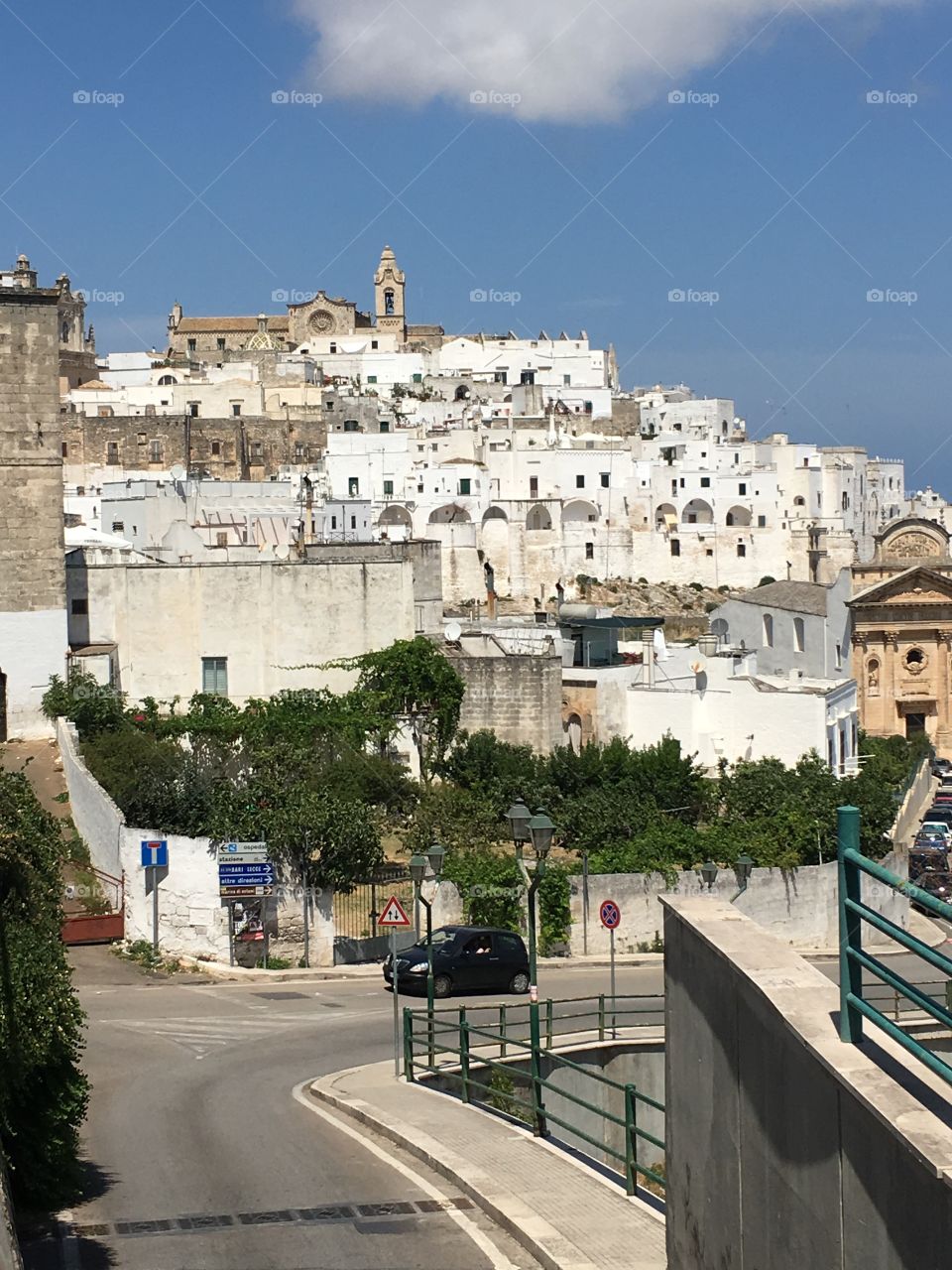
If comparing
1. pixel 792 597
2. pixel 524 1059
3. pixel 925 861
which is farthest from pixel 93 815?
pixel 792 597

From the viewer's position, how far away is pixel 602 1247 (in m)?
10.8

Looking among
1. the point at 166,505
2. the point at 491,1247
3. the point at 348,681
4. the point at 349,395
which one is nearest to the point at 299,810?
the point at 348,681

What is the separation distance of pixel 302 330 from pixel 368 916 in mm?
104154

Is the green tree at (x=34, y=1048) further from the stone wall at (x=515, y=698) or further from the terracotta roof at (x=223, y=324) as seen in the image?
the terracotta roof at (x=223, y=324)

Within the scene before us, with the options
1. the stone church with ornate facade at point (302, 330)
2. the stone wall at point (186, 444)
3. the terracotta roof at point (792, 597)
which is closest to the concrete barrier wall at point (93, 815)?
the terracotta roof at point (792, 597)

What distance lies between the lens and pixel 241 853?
23.9 meters

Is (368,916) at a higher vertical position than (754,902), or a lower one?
higher

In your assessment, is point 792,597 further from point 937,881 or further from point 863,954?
point 863,954

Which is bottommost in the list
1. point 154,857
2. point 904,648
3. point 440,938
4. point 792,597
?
point 440,938

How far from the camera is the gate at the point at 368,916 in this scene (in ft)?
82.4

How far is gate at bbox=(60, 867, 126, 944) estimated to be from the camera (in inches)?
949

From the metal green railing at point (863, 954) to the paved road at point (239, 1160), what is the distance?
5430 millimetres

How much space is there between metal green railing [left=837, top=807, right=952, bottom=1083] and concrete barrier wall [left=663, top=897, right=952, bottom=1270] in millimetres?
78

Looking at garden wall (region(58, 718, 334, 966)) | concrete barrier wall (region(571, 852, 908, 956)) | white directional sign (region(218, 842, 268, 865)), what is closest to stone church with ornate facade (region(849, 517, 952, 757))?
concrete barrier wall (region(571, 852, 908, 956))
